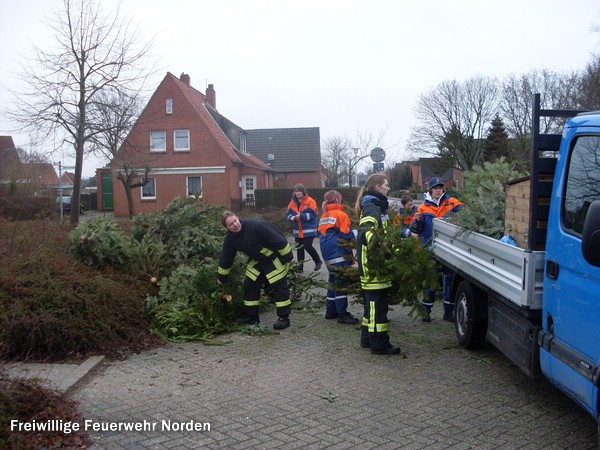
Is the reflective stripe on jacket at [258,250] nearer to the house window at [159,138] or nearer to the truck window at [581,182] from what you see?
the truck window at [581,182]

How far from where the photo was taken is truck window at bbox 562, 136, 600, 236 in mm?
3546

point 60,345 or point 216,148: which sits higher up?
point 216,148

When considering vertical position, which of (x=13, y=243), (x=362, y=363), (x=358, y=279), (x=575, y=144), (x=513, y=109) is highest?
(x=513, y=109)

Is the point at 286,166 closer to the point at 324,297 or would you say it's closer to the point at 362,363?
the point at 324,297

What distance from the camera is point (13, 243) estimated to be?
7.05 m

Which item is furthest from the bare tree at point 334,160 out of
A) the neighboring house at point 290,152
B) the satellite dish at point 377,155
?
the satellite dish at point 377,155

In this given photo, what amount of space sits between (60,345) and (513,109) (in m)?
38.6

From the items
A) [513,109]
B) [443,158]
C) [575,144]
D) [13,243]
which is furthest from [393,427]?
[443,158]

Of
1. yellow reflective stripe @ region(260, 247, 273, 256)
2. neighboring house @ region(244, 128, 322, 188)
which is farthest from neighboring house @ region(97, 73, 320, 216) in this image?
yellow reflective stripe @ region(260, 247, 273, 256)

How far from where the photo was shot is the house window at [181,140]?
1438 inches

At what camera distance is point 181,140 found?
36719 millimetres

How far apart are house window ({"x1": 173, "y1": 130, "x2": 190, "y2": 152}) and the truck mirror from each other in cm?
3492

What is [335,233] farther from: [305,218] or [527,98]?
[527,98]

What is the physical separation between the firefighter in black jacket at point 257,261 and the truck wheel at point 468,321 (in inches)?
84.8
